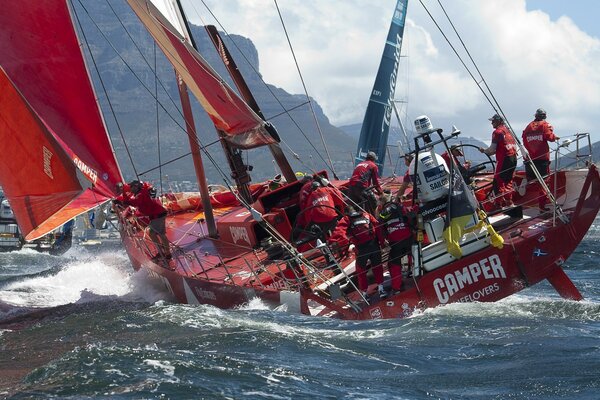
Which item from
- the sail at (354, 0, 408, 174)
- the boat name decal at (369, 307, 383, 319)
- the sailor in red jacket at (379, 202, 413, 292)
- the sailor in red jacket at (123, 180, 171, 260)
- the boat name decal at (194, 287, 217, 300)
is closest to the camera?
the boat name decal at (369, 307, 383, 319)

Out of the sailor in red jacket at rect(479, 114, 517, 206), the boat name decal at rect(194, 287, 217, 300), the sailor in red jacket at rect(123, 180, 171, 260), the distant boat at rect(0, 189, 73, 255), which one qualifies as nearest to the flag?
the sailor in red jacket at rect(479, 114, 517, 206)

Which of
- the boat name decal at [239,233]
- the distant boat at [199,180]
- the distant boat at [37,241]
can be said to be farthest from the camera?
the distant boat at [37,241]

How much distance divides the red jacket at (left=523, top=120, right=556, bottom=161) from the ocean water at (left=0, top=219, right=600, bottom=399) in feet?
7.39

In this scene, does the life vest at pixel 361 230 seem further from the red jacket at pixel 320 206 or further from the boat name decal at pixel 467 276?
the boat name decal at pixel 467 276

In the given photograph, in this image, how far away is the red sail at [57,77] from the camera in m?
12.7

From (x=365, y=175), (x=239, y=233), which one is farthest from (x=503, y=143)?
(x=239, y=233)

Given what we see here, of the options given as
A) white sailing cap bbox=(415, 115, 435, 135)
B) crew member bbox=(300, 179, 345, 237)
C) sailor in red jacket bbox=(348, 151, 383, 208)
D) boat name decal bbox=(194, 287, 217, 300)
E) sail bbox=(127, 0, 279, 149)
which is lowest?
boat name decal bbox=(194, 287, 217, 300)

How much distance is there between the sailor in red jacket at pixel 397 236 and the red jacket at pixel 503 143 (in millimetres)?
2300

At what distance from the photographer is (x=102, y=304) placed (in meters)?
12.8

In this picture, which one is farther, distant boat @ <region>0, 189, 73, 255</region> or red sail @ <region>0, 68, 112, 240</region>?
distant boat @ <region>0, 189, 73, 255</region>

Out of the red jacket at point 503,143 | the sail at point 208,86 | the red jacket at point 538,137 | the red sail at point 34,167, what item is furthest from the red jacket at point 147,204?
the red jacket at point 538,137

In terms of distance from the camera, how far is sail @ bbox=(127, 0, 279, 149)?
11.7 metres

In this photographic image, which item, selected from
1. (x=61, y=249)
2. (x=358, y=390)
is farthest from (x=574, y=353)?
(x=61, y=249)

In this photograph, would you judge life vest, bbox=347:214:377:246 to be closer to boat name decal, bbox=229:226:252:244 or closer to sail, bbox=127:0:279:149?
sail, bbox=127:0:279:149
